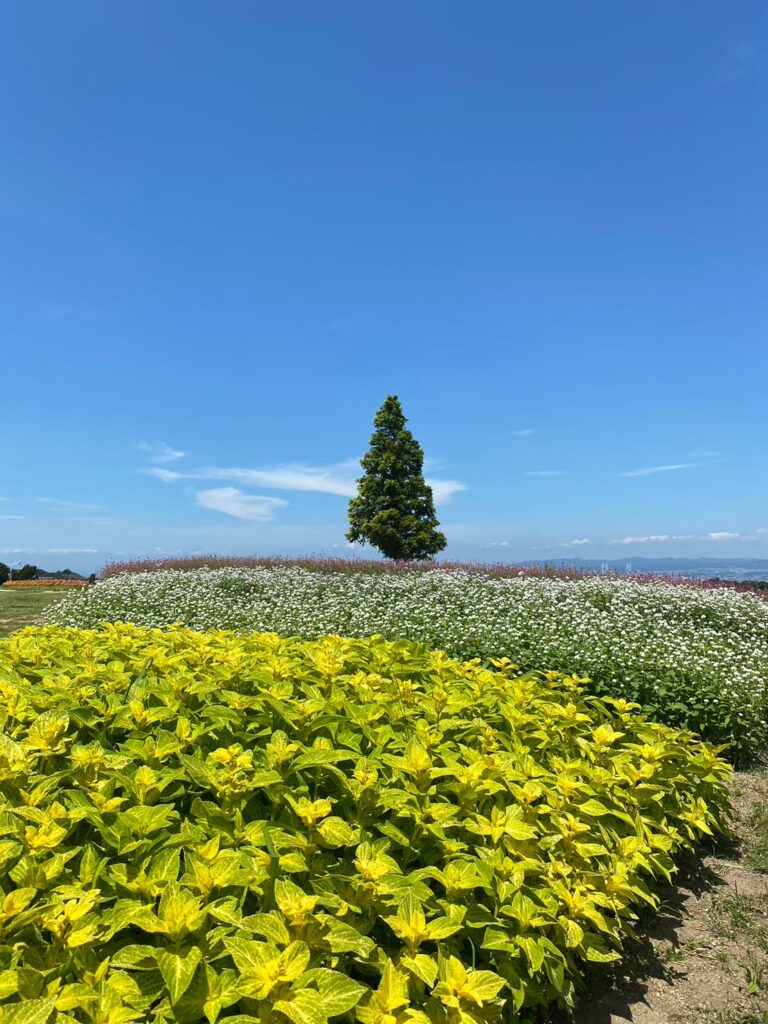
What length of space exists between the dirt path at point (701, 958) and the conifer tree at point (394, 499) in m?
24.4

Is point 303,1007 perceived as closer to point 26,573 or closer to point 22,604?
point 22,604

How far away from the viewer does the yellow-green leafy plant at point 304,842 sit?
167 cm

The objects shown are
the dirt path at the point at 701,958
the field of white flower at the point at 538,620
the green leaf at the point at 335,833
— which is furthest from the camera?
the field of white flower at the point at 538,620

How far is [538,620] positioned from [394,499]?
20509 mm

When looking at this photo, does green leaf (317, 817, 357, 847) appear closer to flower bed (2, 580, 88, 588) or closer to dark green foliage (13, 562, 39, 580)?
flower bed (2, 580, 88, 588)

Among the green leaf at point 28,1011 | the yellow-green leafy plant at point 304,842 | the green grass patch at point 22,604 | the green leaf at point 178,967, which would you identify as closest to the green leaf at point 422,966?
the yellow-green leafy plant at point 304,842

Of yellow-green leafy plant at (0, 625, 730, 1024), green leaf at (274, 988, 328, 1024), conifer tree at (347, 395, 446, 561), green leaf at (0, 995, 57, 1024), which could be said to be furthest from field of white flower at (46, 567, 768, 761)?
conifer tree at (347, 395, 446, 561)

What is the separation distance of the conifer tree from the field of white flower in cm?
1207

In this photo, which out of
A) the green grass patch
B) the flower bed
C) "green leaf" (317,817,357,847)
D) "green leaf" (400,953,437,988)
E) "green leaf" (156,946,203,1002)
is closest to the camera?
"green leaf" (156,946,203,1002)

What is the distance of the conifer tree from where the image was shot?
93.6 feet

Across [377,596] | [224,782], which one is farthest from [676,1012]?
[377,596]

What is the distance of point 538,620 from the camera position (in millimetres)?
8750

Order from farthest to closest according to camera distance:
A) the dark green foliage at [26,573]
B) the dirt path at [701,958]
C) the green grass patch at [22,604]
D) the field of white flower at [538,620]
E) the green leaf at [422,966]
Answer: the dark green foliage at [26,573] → the green grass patch at [22,604] → the field of white flower at [538,620] → the dirt path at [701,958] → the green leaf at [422,966]

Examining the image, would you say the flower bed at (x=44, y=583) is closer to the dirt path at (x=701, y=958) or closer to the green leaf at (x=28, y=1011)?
the dirt path at (x=701, y=958)
